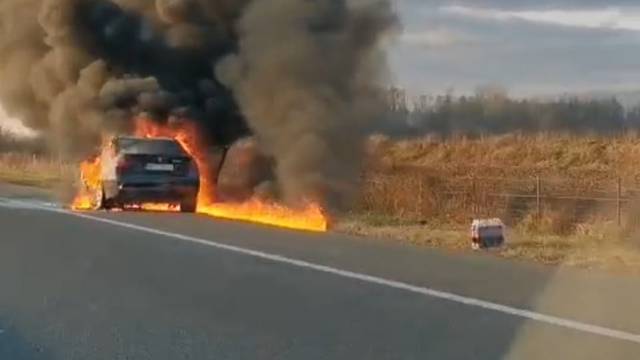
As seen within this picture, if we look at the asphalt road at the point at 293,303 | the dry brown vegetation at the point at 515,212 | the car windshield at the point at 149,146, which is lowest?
the asphalt road at the point at 293,303

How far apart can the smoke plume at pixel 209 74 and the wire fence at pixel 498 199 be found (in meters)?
1.24

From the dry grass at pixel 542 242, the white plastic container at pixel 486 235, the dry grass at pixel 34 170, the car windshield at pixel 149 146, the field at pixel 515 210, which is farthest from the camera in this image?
the dry grass at pixel 34 170

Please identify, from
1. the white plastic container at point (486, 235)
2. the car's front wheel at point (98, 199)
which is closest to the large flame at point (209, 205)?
the car's front wheel at point (98, 199)

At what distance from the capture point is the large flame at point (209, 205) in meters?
25.6

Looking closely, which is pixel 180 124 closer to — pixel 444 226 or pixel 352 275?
pixel 444 226

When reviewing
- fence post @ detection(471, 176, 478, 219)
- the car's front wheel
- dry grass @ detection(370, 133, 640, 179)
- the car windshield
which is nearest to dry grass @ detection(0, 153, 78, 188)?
the car's front wheel

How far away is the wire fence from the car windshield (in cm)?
506

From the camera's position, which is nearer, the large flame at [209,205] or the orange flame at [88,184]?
the large flame at [209,205]

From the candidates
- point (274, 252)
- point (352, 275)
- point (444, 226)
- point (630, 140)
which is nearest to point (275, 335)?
point (352, 275)

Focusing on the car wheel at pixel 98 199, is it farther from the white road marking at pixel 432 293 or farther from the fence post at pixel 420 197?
the white road marking at pixel 432 293

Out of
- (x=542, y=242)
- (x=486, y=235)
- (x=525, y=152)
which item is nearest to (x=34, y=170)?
(x=525, y=152)

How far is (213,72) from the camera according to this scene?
35.7 m

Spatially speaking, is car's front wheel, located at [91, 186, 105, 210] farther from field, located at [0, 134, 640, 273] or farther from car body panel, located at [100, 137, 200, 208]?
field, located at [0, 134, 640, 273]

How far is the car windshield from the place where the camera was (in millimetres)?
26391
